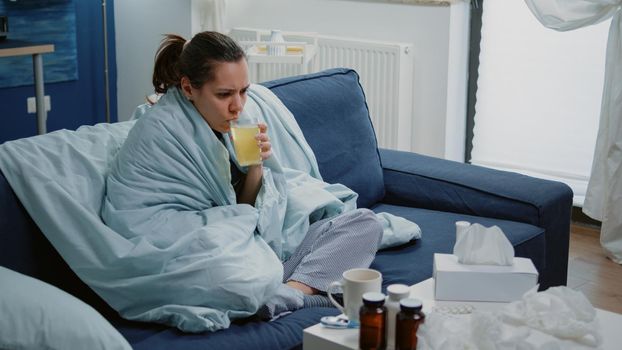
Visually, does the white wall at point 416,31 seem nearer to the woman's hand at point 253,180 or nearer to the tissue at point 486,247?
the woman's hand at point 253,180

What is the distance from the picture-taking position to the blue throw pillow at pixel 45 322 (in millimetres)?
1853

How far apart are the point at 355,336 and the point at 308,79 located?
4.75ft

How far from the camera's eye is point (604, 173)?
152 inches

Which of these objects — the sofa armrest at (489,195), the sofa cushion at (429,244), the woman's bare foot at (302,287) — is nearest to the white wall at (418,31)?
the sofa armrest at (489,195)

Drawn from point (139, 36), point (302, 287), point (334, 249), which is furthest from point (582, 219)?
point (139, 36)

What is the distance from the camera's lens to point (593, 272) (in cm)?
376

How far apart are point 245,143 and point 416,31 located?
2198 mm

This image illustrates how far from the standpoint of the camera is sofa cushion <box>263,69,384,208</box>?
312cm

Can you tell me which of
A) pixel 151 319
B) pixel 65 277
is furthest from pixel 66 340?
pixel 65 277

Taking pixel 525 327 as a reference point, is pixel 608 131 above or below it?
above

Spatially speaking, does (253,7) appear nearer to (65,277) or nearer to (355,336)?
(65,277)

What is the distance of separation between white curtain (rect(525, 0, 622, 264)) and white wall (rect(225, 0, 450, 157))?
64 cm

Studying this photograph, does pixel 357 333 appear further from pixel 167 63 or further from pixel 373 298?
pixel 167 63

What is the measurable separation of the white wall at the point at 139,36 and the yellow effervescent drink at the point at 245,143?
2881 mm
